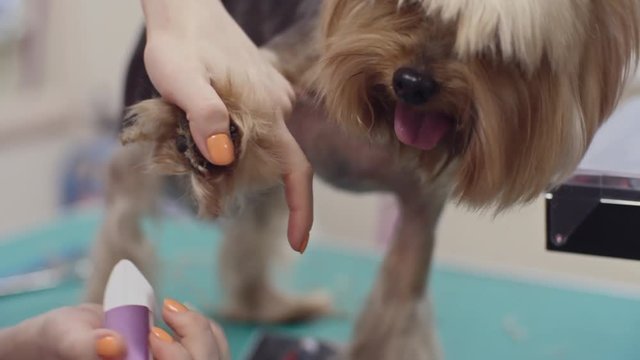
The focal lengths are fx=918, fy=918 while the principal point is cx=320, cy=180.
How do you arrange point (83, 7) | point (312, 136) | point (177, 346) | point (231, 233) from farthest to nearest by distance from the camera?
point (83, 7) → point (231, 233) → point (312, 136) → point (177, 346)

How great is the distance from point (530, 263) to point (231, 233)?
36 centimetres

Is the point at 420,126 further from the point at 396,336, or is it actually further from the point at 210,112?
the point at 396,336

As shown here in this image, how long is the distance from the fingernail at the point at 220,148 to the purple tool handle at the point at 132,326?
105 millimetres

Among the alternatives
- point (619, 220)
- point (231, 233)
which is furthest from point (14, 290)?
point (619, 220)

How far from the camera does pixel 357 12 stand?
2.15ft

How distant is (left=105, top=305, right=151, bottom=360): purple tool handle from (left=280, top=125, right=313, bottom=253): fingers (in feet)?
0.38

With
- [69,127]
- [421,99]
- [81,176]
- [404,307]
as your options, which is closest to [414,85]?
[421,99]

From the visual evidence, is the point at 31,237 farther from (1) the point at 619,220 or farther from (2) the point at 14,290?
(1) the point at 619,220

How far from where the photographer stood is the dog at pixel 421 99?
0.59 metres

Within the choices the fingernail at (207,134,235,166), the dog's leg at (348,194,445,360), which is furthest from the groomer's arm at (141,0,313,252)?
the dog's leg at (348,194,445,360)

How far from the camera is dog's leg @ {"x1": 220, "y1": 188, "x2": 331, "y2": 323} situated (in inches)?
39.9

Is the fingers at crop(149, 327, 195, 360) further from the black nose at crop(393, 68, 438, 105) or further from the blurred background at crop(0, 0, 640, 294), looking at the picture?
the blurred background at crop(0, 0, 640, 294)

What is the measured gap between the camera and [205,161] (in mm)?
583

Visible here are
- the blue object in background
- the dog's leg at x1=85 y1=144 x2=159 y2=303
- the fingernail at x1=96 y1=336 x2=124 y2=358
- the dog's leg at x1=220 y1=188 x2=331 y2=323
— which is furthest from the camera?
the blue object in background
